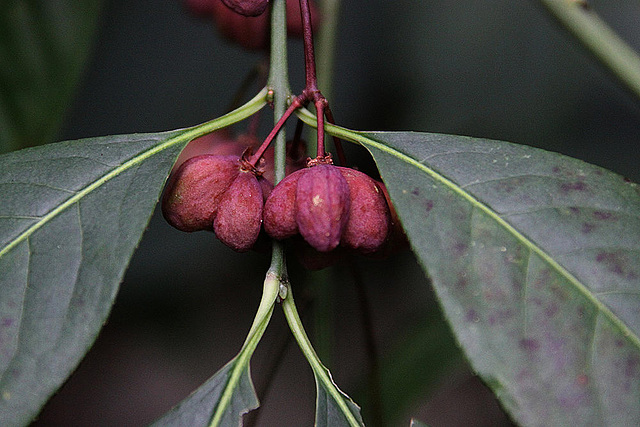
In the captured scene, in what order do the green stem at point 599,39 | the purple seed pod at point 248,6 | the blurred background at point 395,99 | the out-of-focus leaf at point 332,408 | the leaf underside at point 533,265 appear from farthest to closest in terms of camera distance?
the blurred background at point 395,99 < the green stem at point 599,39 < the purple seed pod at point 248,6 < the out-of-focus leaf at point 332,408 < the leaf underside at point 533,265

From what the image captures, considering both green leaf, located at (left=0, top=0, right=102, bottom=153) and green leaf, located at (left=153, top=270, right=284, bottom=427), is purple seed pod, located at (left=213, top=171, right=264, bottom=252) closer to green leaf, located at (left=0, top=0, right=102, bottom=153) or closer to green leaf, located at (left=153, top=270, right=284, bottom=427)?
green leaf, located at (left=153, top=270, right=284, bottom=427)

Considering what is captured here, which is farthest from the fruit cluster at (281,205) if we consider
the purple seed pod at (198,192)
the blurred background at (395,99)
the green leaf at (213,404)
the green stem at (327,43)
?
the blurred background at (395,99)

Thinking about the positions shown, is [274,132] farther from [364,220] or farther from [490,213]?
[490,213]

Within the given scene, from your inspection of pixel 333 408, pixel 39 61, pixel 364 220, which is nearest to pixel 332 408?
pixel 333 408

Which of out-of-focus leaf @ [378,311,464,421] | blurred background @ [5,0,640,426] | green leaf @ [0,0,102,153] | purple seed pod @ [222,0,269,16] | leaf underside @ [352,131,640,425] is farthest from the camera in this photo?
blurred background @ [5,0,640,426]

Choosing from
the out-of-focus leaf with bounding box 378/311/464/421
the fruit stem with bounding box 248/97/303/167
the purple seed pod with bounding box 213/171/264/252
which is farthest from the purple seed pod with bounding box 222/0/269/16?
the out-of-focus leaf with bounding box 378/311/464/421

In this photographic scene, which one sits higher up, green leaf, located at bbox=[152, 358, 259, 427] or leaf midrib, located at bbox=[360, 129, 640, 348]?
leaf midrib, located at bbox=[360, 129, 640, 348]

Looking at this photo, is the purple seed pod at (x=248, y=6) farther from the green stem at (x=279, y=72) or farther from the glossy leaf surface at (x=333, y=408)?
the glossy leaf surface at (x=333, y=408)
